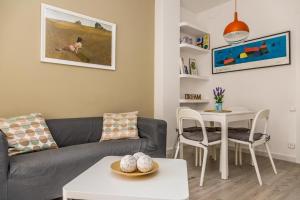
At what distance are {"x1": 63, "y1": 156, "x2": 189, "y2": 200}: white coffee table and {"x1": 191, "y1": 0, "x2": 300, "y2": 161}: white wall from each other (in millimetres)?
2417

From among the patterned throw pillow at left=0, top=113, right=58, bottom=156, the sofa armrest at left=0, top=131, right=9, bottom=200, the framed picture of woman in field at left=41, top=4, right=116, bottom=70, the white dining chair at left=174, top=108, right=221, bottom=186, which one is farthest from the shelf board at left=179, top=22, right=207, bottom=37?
the sofa armrest at left=0, top=131, right=9, bottom=200

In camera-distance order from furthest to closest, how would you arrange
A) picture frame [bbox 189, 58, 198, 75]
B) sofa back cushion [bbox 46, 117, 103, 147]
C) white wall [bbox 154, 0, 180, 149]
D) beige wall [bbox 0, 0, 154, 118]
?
picture frame [bbox 189, 58, 198, 75]
white wall [bbox 154, 0, 180, 149]
sofa back cushion [bbox 46, 117, 103, 147]
beige wall [bbox 0, 0, 154, 118]

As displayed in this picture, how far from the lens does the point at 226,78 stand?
3707mm

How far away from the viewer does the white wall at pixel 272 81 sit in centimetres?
292

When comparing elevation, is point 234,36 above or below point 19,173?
above

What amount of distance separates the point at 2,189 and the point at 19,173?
0.46ft

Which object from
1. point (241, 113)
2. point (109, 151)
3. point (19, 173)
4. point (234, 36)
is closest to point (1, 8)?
point (19, 173)

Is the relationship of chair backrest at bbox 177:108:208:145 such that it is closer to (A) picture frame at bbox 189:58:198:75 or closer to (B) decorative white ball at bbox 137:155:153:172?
(B) decorative white ball at bbox 137:155:153:172

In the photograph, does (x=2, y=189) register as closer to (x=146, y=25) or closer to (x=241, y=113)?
(x=241, y=113)

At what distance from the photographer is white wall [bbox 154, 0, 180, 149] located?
329cm

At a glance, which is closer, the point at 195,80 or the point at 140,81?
the point at 140,81

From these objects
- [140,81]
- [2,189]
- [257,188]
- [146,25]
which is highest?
[146,25]

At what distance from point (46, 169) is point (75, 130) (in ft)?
2.53

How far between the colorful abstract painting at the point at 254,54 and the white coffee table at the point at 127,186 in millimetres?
2632
